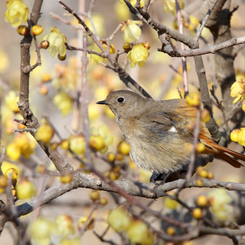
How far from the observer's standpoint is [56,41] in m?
2.22

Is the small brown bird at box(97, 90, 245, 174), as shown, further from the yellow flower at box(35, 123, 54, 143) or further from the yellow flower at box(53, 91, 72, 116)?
the yellow flower at box(35, 123, 54, 143)

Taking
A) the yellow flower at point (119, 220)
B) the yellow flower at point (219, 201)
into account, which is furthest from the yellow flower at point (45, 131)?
the yellow flower at point (219, 201)

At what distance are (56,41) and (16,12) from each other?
1.05 ft

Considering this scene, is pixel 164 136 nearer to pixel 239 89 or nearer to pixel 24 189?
pixel 239 89

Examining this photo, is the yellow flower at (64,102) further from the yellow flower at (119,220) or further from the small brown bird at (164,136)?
the yellow flower at (119,220)

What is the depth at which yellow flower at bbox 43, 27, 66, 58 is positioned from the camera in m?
2.21

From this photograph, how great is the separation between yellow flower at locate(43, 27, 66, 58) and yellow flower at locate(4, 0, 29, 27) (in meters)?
0.21

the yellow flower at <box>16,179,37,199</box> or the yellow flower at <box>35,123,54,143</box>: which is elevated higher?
the yellow flower at <box>35,123,54,143</box>

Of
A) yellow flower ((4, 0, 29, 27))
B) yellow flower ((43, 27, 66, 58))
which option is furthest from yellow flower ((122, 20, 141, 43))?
yellow flower ((4, 0, 29, 27))

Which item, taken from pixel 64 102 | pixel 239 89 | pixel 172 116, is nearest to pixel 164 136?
pixel 172 116

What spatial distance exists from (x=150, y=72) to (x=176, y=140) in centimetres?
606

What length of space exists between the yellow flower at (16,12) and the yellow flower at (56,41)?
0.21 meters

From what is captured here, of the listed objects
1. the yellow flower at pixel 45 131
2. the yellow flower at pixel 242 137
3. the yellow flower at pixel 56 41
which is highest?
the yellow flower at pixel 56 41

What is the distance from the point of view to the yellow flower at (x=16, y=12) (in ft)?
6.69
